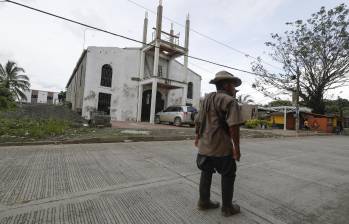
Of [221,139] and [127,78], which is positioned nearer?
[221,139]

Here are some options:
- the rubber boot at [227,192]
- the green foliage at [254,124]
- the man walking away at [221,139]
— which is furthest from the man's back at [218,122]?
the green foliage at [254,124]

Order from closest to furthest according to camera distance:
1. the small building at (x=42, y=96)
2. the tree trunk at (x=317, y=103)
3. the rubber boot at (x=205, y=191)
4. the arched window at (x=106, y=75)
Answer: the rubber boot at (x=205, y=191) < the arched window at (x=106, y=75) < the tree trunk at (x=317, y=103) < the small building at (x=42, y=96)

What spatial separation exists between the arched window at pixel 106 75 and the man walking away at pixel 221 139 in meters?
17.7

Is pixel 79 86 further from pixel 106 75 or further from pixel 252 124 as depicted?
pixel 252 124

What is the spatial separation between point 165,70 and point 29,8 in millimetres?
15435

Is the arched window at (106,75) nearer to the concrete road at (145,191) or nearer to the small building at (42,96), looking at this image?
the concrete road at (145,191)

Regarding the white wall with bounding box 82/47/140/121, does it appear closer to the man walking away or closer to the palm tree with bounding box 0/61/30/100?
the man walking away

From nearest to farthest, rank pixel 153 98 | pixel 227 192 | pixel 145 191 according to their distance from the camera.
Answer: pixel 227 192
pixel 145 191
pixel 153 98

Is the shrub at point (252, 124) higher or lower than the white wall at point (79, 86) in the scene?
lower

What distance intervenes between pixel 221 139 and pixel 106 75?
1821 centimetres

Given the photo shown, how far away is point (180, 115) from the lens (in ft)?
51.8

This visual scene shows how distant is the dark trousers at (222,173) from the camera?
7.84ft


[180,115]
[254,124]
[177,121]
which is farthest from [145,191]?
[254,124]

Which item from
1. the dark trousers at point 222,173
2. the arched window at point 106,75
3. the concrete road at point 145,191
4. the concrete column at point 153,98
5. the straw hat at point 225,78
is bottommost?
the concrete road at point 145,191
